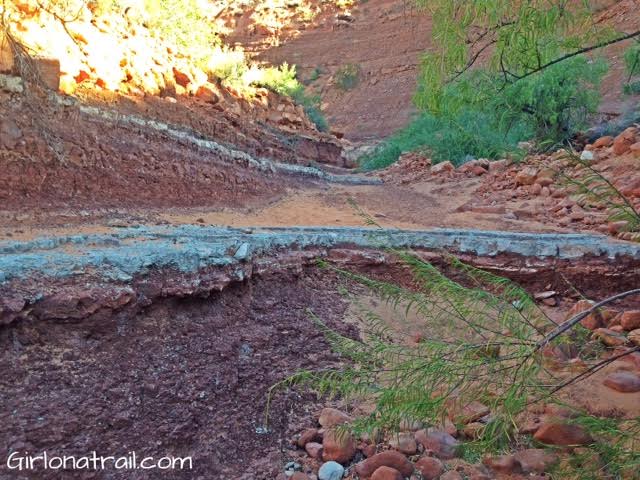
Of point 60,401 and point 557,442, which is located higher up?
point 60,401

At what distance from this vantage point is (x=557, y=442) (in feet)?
7.44

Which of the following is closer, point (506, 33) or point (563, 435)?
point (563, 435)

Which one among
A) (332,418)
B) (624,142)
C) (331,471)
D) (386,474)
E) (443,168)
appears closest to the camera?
(386,474)

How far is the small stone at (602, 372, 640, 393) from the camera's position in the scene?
2787 mm

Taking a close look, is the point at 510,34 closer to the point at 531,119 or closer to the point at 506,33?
the point at 506,33

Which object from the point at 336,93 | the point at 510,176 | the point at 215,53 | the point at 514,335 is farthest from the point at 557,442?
the point at 336,93

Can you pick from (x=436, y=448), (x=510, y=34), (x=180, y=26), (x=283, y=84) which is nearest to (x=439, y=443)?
(x=436, y=448)

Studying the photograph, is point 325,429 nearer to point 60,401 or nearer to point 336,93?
point 60,401

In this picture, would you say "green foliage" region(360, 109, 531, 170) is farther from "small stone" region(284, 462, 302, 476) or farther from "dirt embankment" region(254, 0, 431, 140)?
"dirt embankment" region(254, 0, 431, 140)

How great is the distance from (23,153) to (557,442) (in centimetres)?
475

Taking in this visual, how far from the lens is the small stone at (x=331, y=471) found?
2207 millimetres

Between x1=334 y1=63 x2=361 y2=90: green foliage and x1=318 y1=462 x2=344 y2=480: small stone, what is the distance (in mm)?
30998

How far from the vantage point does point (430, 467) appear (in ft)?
7.26

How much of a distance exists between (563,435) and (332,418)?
105cm
